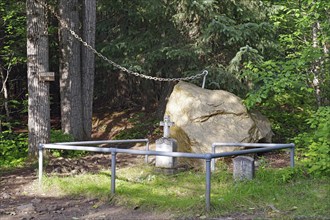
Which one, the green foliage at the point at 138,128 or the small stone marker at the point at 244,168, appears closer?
the small stone marker at the point at 244,168

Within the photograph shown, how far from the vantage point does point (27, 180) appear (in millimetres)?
7965

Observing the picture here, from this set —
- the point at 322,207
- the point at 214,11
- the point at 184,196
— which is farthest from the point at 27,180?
the point at 214,11

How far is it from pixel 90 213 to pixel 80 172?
113 inches

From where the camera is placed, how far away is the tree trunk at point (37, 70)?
32.0ft

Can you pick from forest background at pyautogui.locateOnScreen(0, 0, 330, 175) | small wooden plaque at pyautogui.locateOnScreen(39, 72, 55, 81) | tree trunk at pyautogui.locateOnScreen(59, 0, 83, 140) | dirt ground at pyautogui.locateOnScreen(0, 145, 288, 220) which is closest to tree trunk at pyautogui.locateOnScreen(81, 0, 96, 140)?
tree trunk at pyautogui.locateOnScreen(59, 0, 83, 140)

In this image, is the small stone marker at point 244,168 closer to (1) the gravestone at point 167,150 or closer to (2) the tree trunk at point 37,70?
(1) the gravestone at point 167,150

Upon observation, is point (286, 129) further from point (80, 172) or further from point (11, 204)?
point (11, 204)

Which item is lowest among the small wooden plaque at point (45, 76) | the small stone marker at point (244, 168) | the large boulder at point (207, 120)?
the small stone marker at point (244, 168)

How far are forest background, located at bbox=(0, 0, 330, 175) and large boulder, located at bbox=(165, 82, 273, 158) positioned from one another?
1.64ft

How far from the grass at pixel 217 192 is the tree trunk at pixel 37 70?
248 centimetres

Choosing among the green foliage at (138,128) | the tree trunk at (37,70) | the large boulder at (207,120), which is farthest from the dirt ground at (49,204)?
the green foliage at (138,128)

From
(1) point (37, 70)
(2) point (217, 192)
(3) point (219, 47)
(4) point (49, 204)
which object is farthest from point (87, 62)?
(2) point (217, 192)

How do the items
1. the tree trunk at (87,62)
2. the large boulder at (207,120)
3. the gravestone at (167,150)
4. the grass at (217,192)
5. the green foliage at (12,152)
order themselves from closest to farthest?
the grass at (217,192) < the gravestone at (167,150) < the large boulder at (207,120) < the green foliage at (12,152) < the tree trunk at (87,62)

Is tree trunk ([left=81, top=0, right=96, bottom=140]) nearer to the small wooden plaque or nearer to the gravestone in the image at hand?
the small wooden plaque
